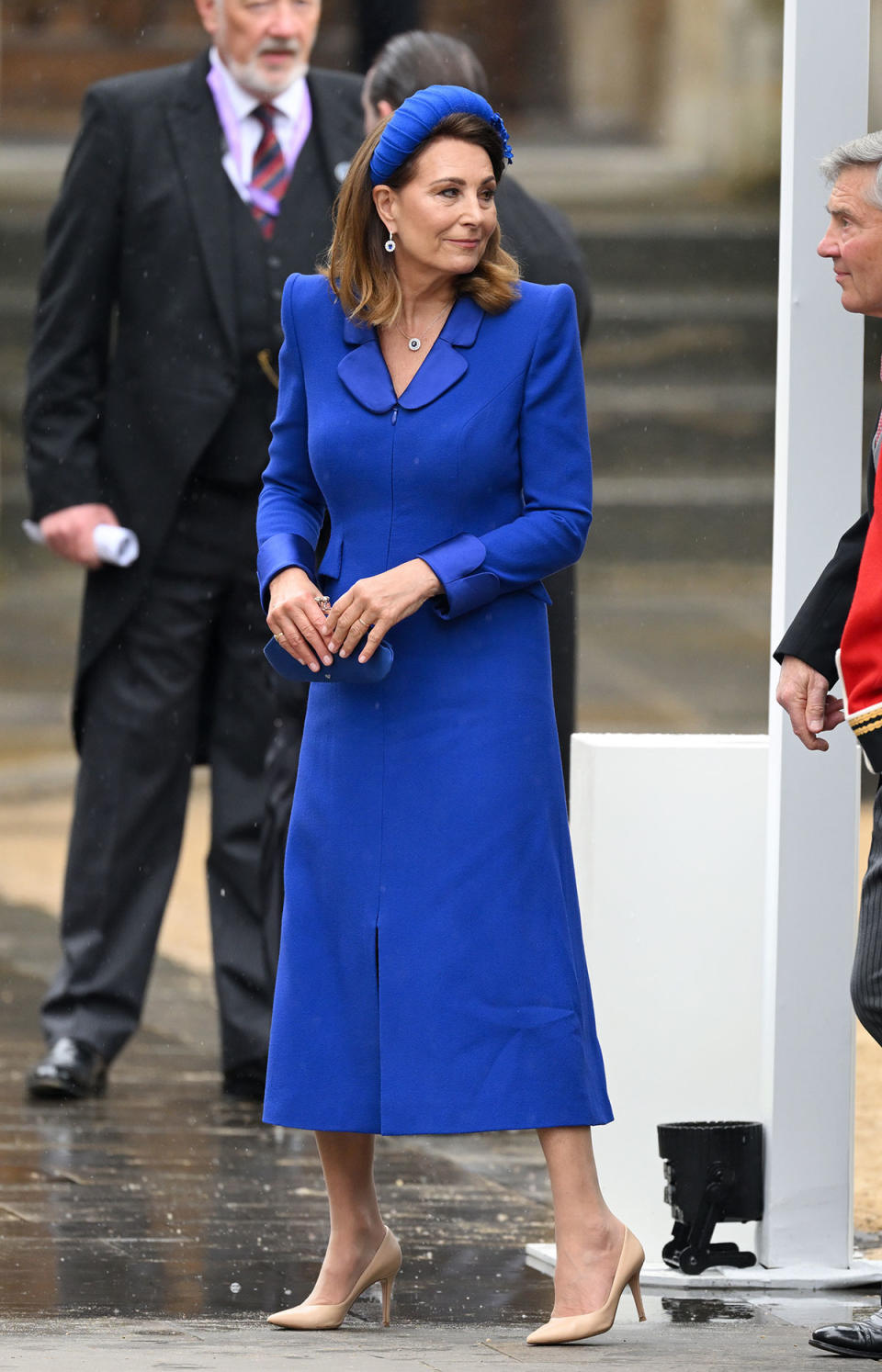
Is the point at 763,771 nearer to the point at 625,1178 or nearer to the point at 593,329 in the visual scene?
the point at 625,1178

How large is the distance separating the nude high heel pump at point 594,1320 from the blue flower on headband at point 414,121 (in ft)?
5.13

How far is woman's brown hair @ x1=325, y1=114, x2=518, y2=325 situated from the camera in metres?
4.23

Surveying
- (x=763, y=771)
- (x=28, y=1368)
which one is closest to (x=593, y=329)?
(x=763, y=771)

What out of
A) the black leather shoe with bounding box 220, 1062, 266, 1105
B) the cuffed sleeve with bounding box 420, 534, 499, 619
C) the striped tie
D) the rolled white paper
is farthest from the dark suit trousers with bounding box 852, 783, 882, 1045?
the striped tie

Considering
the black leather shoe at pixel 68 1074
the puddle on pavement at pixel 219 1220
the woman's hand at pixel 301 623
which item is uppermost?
the woman's hand at pixel 301 623

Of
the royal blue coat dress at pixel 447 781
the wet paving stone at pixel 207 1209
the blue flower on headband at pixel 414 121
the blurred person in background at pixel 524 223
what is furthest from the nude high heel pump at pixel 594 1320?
the blurred person in background at pixel 524 223

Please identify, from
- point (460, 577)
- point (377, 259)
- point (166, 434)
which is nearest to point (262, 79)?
point (166, 434)

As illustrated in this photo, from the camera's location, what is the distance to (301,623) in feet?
13.4

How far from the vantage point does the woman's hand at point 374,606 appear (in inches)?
159

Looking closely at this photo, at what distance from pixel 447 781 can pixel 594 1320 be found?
2.52 ft

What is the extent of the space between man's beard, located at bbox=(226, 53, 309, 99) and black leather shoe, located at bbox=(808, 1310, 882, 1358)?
3584 mm

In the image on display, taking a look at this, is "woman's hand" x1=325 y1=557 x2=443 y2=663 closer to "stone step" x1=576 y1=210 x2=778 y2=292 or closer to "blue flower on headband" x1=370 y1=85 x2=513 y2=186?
"blue flower on headband" x1=370 y1=85 x2=513 y2=186

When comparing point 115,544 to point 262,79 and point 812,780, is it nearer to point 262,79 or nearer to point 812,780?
point 262,79

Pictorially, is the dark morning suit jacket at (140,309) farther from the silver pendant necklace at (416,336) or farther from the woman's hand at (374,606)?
the woman's hand at (374,606)
